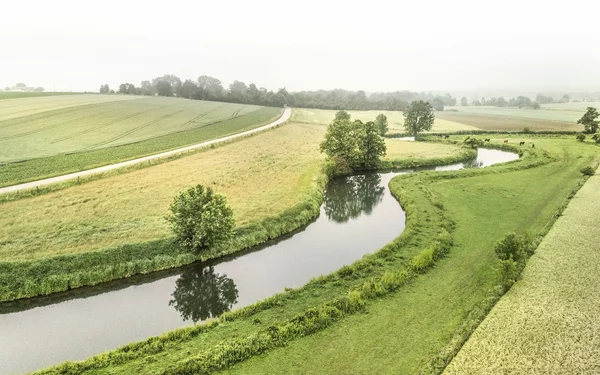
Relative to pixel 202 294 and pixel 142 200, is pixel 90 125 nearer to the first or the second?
pixel 142 200

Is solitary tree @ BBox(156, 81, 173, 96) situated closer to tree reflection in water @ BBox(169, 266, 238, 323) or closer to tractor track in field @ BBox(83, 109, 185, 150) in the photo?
tractor track in field @ BBox(83, 109, 185, 150)

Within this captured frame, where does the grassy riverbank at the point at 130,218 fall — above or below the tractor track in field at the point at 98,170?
below

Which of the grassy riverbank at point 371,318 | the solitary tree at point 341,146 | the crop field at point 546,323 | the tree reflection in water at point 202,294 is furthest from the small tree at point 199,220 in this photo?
the solitary tree at point 341,146

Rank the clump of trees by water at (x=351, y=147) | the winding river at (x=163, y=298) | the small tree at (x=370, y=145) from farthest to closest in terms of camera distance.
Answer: the small tree at (x=370, y=145), the clump of trees by water at (x=351, y=147), the winding river at (x=163, y=298)

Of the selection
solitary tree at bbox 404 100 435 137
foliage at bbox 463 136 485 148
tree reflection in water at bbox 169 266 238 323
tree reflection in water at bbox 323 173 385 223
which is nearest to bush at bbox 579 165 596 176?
tree reflection in water at bbox 323 173 385 223

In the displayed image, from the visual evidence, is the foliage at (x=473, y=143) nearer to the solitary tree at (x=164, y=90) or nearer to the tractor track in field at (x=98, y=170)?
the tractor track in field at (x=98, y=170)

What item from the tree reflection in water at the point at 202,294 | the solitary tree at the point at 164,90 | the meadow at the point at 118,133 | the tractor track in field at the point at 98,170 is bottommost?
the tree reflection in water at the point at 202,294

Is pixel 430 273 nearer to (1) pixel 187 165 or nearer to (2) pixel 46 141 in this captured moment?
(1) pixel 187 165
